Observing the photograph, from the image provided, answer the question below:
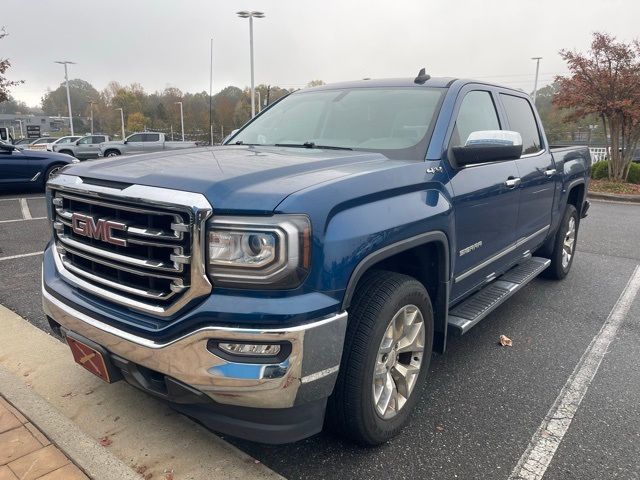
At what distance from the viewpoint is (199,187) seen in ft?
6.50

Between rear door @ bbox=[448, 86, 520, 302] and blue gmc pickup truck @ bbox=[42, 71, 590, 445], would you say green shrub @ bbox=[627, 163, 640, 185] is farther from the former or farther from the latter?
blue gmc pickup truck @ bbox=[42, 71, 590, 445]

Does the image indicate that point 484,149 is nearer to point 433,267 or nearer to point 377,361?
point 433,267

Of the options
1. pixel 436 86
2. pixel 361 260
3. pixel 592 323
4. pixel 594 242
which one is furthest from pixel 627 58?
pixel 361 260

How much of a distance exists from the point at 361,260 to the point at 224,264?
22.8 inches

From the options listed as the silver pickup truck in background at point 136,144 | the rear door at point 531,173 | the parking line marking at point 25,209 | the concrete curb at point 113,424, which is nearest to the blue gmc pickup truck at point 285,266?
the concrete curb at point 113,424

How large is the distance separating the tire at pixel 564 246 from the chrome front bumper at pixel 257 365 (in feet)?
13.1

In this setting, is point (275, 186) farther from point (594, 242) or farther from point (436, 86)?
point (594, 242)

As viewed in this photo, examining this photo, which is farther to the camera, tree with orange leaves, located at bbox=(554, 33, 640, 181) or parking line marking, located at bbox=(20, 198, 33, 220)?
tree with orange leaves, located at bbox=(554, 33, 640, 181)

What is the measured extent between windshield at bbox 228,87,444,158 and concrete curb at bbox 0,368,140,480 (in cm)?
208

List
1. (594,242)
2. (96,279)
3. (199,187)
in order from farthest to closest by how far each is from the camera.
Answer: (594,242), (96,279), (199,187)

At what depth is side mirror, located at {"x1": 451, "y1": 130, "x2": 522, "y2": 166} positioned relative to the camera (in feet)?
9.14

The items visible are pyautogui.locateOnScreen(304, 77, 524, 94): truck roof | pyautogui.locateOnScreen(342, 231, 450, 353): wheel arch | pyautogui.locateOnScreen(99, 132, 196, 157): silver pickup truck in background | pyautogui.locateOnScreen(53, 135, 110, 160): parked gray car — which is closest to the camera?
pyautogui.locateOnScreen(342, 231, 450, 353): wheel arch

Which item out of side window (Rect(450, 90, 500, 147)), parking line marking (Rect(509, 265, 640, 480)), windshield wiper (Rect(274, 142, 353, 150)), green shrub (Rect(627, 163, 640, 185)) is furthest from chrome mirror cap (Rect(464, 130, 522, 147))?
green shrub (Rect(627, 163, 640, 185))

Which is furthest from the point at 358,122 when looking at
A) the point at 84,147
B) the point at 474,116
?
the point at 84,147
